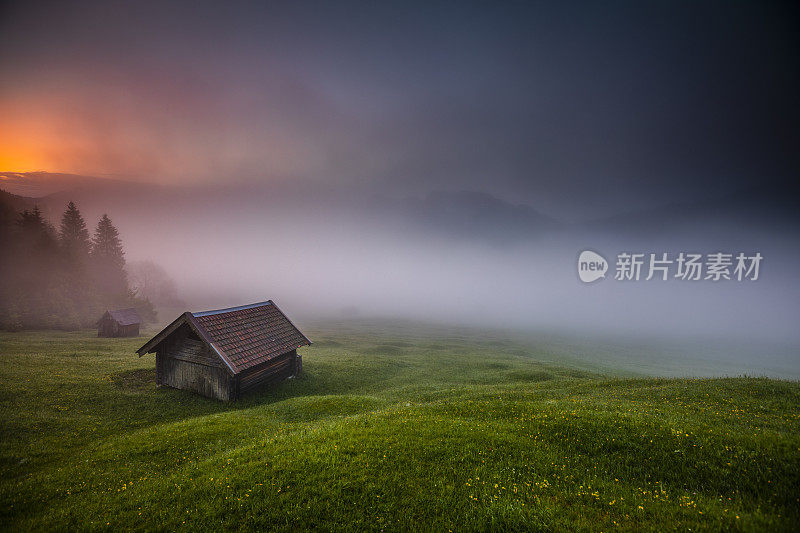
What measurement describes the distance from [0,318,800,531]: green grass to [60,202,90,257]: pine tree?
8236 centimetres

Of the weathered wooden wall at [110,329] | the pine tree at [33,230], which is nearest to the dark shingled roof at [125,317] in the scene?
the weathered wooden wall at [110,329]

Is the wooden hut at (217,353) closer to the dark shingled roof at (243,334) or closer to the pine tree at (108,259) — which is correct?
the dark shingled roof at (243,334)

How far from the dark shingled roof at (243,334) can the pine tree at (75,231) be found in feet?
253

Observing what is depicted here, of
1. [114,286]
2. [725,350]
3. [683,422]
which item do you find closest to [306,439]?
[683,422]

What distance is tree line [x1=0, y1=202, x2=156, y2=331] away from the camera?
180 feet

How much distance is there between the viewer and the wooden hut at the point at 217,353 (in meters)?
23.4

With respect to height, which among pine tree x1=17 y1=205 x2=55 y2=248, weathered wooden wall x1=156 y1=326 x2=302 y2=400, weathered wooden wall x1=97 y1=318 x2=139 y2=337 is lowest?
weathered wooden wall x1=97 y1=318 x2=139 y2=337

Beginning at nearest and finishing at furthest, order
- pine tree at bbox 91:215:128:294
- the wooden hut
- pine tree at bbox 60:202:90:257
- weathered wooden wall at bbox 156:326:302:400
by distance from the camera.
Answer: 1. the wooden hut
2. weathered wooden wall at bbox 156:326:302:400
3. pine tree at bbox 60:202:90:257
4. pine tree at bbox 91:215:128:294

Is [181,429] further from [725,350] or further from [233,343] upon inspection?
[725,350]

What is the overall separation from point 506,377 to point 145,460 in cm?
3136

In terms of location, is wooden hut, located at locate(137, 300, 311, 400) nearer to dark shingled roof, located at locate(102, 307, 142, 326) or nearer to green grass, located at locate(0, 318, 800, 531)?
green grass, located at locate(0, 318, 800, 531)

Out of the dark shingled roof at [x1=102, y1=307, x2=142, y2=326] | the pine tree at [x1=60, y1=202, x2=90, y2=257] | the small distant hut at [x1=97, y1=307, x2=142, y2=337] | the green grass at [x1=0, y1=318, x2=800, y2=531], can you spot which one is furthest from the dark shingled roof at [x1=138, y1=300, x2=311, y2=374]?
the pine tree at [x1=60, y1=202, x2=90, y2=257]

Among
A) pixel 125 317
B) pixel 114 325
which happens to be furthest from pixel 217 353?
pixel 125 317

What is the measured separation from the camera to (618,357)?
7006 cm
